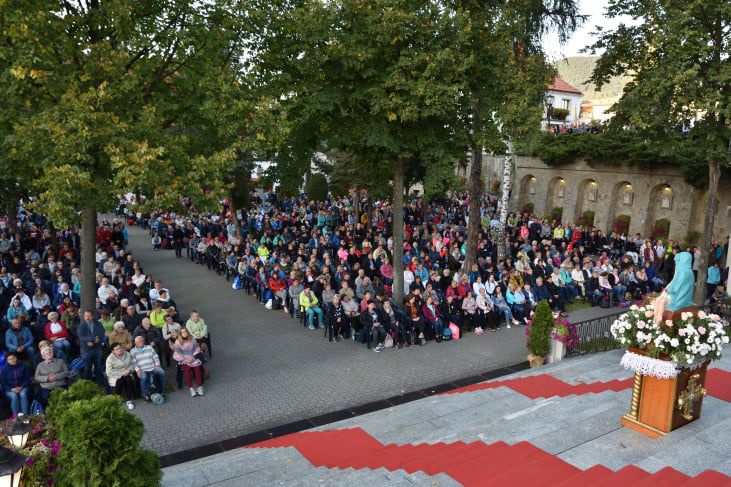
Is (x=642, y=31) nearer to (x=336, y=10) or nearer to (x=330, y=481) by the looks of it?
(x=336, y=10)

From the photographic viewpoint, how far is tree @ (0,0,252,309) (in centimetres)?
903

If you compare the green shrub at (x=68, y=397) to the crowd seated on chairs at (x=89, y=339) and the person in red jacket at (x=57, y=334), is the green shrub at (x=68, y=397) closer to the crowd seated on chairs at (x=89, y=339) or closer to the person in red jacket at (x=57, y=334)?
the crowd seated on chairs at (x=89, y=339)

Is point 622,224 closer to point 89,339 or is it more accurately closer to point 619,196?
point 619,196

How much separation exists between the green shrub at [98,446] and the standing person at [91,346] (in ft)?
18.9

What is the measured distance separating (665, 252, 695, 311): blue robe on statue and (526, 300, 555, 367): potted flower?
4541 millimetres

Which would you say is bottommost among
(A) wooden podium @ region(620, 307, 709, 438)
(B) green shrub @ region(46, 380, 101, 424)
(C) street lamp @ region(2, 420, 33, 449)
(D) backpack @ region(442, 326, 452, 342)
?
(D) backpack @ region(442, 326, 452, 342)

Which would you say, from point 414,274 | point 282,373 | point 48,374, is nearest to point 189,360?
point 282,373

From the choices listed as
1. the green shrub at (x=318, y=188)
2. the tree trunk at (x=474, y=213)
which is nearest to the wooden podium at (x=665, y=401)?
the tree trunk at (x=474, y=213)

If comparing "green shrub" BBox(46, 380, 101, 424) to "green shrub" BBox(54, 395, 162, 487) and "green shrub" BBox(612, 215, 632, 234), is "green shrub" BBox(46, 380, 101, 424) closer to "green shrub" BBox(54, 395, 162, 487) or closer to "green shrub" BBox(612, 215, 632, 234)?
"green shrub" BBox(54, 395, 162, 487)

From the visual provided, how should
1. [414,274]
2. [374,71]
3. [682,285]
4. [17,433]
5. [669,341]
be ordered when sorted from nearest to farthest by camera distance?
[17,433]
[669,341]
[682,285]
[374,71]
[414,274]

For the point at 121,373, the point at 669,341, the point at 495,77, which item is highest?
the point at 495,77

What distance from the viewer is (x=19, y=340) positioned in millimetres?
10125

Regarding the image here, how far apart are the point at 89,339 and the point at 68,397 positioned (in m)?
5.29

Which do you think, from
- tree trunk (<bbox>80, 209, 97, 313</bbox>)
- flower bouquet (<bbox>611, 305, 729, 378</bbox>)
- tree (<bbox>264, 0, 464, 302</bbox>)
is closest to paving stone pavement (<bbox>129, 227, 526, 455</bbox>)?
tree trunk (<bbox>80, 209, 97, 313</bbox>)
